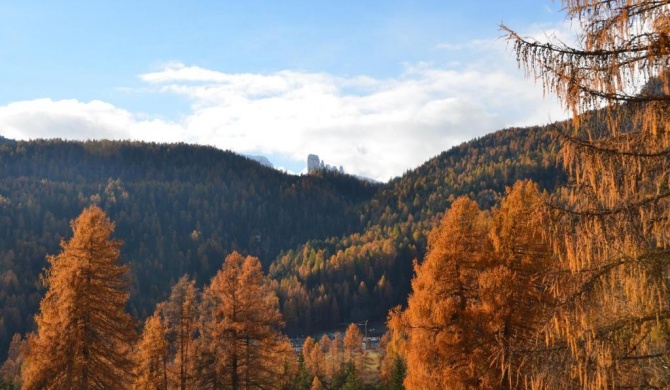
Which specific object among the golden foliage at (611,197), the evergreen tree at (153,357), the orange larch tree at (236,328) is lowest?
the evergreen tree at (153,357)

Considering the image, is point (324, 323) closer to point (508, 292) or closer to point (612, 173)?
point (508, 292)

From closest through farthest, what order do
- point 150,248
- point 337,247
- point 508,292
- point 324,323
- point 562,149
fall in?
point 562,149, point 508,292, point 324,323, point 337,247, point 150,248

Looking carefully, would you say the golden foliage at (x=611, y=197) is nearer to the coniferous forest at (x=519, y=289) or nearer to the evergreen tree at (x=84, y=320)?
the coniferous forest at (x=519, y=289)

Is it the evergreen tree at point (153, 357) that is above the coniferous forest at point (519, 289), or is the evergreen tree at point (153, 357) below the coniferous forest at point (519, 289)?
below

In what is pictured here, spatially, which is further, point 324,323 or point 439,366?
point 324,323

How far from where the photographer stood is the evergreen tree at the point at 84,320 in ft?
62.2

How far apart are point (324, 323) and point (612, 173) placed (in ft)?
449

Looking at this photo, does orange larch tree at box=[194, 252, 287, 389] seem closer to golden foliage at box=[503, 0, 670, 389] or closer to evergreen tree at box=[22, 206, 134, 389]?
evergreen tree at box=[22, 206, 134, 389]

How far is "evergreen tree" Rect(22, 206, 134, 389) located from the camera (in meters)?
19.0

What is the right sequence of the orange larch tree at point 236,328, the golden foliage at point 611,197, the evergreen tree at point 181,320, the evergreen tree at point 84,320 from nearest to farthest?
1. the golden foliage at point 611,197
2. the evergreen tree at point 84,320
3. the orange larch tree at point 236,328
4. the evergreen tree at point 181,320

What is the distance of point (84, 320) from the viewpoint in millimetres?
19391

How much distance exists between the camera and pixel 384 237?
18350 centimetres

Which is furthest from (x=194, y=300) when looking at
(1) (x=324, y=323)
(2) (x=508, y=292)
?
(1) (x=324, y=323)

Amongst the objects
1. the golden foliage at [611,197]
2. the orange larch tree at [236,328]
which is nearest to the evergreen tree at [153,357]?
the orange larch tree at [236,328]
